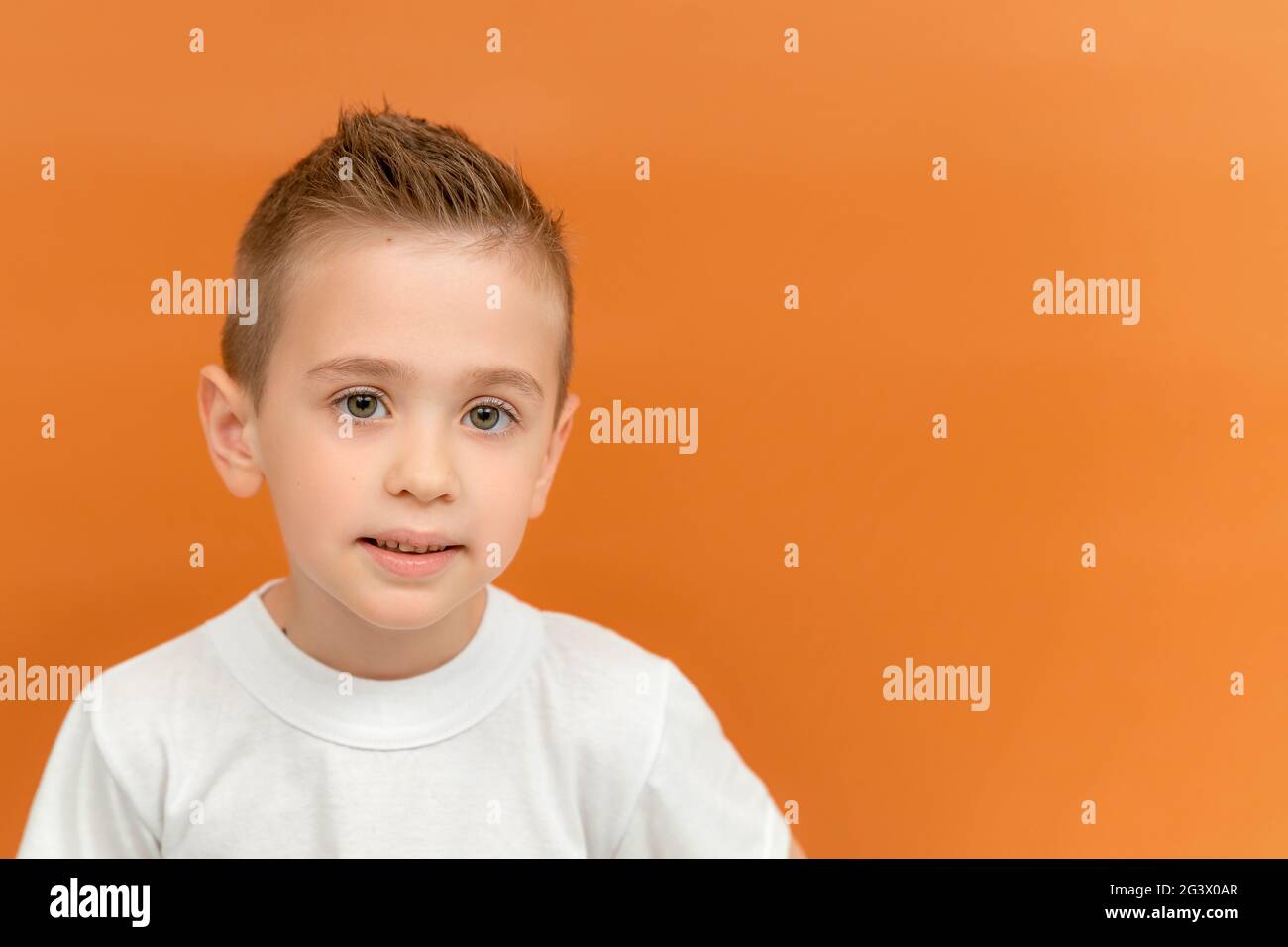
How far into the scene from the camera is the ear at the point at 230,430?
1251 mm

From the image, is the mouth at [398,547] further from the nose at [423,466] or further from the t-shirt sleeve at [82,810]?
the t-shirt sleeve at [82,810]

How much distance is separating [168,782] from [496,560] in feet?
1.20

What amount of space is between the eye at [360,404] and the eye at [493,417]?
75 mm

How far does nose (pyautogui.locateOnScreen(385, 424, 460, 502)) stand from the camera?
114cm

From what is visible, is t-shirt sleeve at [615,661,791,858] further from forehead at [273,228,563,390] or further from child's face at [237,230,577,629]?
forehead at [273,228,563,390]

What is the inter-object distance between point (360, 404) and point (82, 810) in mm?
455

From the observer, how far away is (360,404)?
1172mm

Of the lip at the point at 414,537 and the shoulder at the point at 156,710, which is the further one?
the shoulder at the point at 156,710
